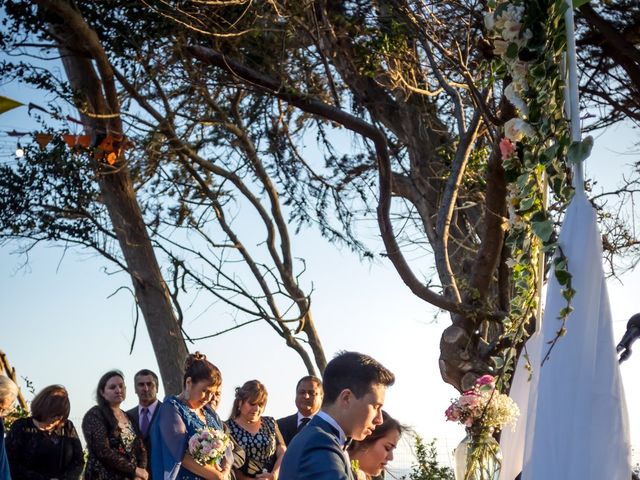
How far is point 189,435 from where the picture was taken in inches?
250

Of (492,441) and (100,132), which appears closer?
(492,441)

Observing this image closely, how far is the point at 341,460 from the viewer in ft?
10.3

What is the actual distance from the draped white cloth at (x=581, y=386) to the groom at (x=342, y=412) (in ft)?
1.87

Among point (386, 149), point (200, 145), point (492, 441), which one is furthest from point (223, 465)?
point (200, 145)

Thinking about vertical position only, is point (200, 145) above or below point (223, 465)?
above

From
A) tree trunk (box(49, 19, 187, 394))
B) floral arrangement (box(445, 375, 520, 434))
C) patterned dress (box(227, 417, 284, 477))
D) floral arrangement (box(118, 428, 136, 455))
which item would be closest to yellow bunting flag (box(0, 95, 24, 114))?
floral arrangement (box(445, 375, 520, 434))

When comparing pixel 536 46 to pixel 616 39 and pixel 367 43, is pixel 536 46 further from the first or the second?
pixel 367 43

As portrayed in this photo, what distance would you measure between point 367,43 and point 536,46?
5823 mm

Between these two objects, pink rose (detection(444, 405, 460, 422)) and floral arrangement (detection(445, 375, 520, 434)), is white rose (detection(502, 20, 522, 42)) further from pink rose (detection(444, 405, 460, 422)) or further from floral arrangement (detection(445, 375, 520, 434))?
pink rose (detection(444, 405, 460, 422))

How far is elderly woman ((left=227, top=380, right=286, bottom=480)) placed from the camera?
22.7 ft

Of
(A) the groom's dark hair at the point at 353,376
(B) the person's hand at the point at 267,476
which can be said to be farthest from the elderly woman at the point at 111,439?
(A) the groom's dark hair at the point at 353,376

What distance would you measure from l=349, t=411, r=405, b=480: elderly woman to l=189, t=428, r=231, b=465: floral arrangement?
207 centimetres

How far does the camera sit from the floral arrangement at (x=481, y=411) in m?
4.55

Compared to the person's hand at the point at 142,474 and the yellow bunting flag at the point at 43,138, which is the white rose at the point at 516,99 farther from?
the yellow bunting flag at the point at 43,138
